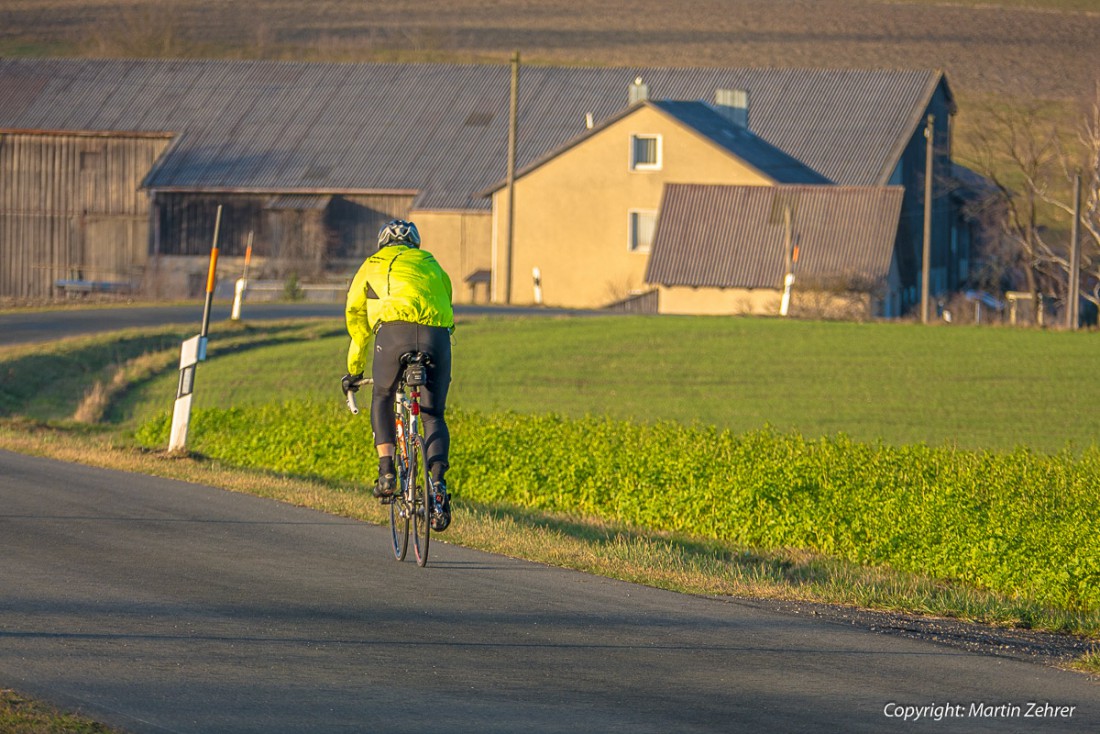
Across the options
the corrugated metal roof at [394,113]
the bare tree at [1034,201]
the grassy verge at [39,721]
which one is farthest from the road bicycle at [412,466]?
the corrugated metal roof at [394,113]

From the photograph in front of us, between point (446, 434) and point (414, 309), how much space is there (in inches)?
31.1

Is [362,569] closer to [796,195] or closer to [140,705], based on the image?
[140,705]

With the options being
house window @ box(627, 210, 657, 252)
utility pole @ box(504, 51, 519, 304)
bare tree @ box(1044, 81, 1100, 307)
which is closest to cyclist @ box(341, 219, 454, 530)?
utility pole @ box(504, 51, 519, 304)

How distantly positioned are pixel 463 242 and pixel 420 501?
51.6 m

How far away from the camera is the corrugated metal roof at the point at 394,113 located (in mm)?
63344

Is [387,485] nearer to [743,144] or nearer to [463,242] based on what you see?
[463,242]

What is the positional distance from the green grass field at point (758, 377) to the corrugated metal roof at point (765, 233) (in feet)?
37.5

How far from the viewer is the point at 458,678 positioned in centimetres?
709

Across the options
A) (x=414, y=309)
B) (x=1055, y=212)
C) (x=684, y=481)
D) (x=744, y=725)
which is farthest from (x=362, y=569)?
(x=1055, y=212)

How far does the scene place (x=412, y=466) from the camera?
985 centimetres

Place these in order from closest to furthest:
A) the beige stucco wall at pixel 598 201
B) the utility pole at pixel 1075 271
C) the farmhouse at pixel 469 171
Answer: the utility pole at pixel 1075 271, the farmhouse at pixel 469 171, the beige stucco wall at pixel 598 201

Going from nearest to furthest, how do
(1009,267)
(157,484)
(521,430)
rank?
(157,484), (521,430), (1009,267)

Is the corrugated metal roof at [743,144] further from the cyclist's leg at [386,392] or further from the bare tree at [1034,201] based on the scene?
the cyclist's leg at [386,392]

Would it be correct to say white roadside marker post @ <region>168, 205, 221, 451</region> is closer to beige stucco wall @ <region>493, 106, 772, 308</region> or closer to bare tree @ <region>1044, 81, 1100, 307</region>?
beige stucco wall @ <region>493, 106, 772, 308</region>
